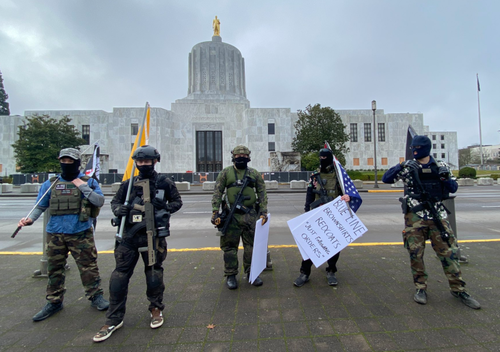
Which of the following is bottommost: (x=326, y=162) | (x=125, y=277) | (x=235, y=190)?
(x=125, y=277)

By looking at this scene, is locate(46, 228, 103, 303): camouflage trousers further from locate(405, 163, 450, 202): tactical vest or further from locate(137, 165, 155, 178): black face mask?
locate(405, 163, 450, 202): tactical vest

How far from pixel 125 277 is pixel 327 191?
2.98 meters

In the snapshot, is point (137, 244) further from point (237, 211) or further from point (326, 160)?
point (326, 160)

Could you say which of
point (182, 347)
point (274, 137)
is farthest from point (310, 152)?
point (182, 347)

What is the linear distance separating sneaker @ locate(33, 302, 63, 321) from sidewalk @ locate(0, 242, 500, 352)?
7 cm

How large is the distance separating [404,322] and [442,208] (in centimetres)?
154

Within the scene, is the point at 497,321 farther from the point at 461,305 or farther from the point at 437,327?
the point at 437,327

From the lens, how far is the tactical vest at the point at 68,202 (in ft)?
10.5

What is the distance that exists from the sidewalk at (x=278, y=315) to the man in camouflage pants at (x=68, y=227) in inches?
9.7

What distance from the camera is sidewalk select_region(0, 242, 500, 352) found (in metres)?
2.56

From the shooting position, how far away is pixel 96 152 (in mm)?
5305

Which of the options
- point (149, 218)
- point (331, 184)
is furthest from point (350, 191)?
point (149, 218)

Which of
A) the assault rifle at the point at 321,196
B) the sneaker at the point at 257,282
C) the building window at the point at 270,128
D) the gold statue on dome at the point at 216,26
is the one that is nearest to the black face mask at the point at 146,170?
the sneaker at the point at 257,282

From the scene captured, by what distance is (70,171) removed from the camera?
3264mm
